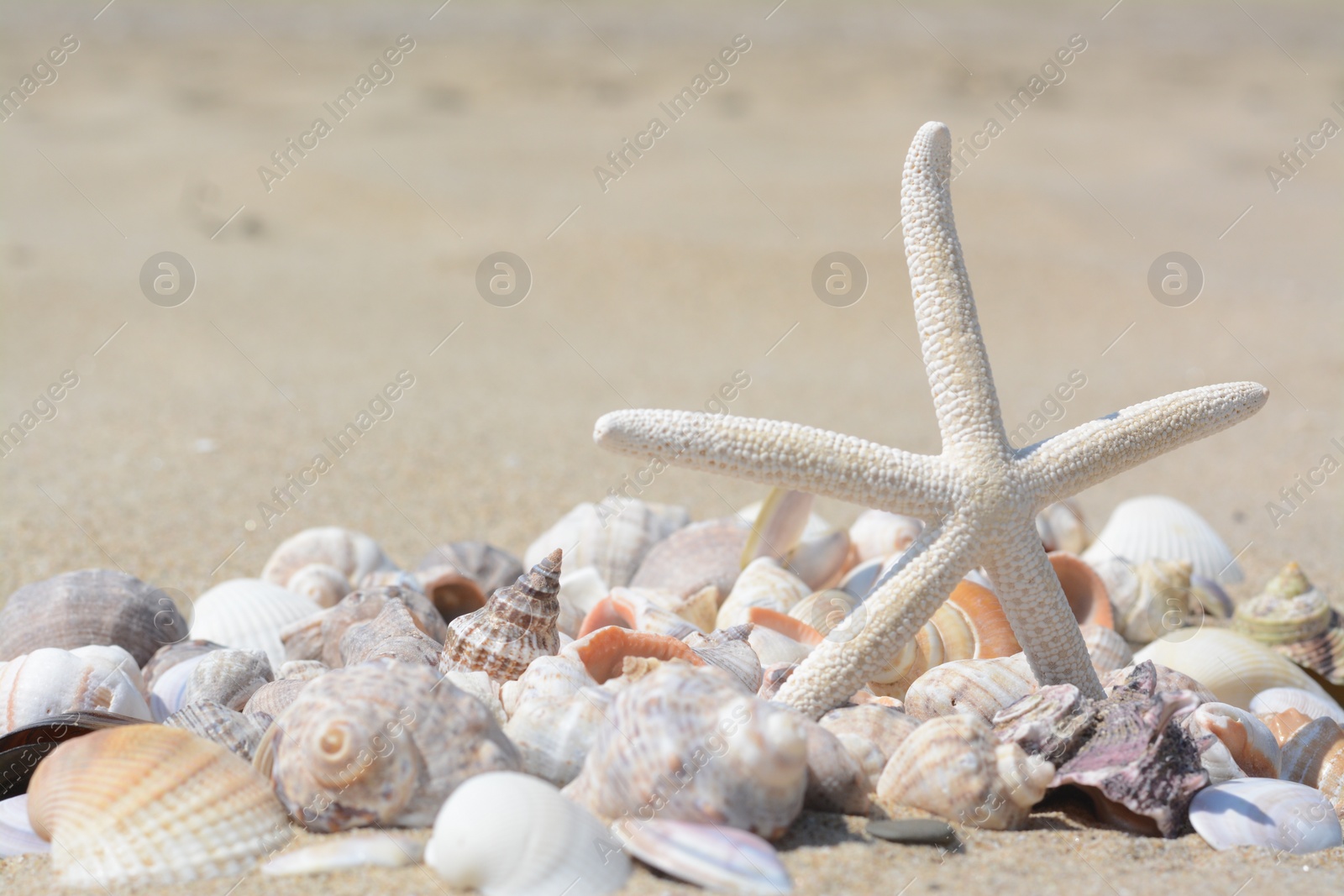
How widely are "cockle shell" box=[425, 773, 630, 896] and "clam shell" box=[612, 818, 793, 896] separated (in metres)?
0.06

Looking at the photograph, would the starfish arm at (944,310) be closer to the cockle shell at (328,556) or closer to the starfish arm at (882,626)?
the starfish arm at (882,626)

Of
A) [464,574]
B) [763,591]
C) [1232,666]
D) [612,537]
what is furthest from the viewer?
[612,537]

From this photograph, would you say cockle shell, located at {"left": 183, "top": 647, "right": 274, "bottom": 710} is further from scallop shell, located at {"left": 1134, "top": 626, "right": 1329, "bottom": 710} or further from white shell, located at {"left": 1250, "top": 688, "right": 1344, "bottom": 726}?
white shell, located at {"left": 1250, "top": 688, "right": 1344, "bottom": 726}

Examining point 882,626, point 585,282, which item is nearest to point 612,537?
point 882,626

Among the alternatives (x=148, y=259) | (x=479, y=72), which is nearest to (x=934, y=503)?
(x=148, y=259)

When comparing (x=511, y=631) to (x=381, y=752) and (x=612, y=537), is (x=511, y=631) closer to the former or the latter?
(x=381, y=752)

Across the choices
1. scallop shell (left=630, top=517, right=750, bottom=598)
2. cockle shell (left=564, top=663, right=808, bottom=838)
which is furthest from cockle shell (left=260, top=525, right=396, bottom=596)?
cockle shell (left=564, top=663, right=808, bottom=838)

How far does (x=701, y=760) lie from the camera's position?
269cm

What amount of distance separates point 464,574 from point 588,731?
1.98 meters

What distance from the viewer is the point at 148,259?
1230cm

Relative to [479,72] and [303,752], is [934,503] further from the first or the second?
[479,72]

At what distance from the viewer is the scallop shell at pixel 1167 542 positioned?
5.66 meters

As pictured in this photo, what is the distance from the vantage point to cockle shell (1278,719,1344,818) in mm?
3459

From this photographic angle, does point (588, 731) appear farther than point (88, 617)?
No
